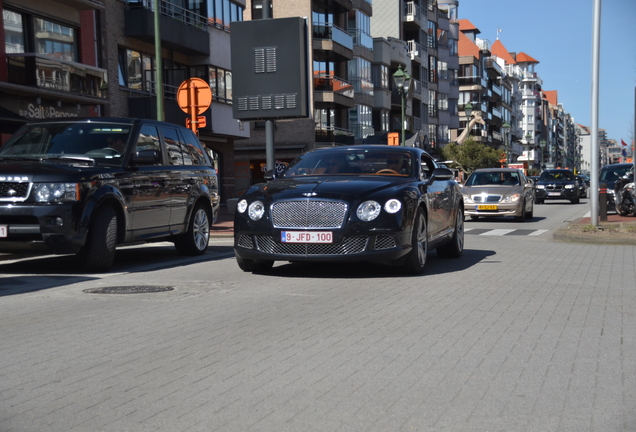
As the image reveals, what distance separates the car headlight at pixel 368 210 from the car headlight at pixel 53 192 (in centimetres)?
329

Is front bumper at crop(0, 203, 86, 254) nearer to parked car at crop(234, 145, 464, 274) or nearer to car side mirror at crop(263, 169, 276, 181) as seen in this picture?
parked car at crop(234, 145, 464, 274)

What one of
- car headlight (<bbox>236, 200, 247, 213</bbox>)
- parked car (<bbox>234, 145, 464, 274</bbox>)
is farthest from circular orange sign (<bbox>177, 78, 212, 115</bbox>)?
car headlight (<bbox>236, 200, 247, 213</bbox>)

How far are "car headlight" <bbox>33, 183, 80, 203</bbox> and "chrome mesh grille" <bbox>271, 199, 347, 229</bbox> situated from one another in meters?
2.36

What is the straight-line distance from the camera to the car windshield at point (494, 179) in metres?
24.9

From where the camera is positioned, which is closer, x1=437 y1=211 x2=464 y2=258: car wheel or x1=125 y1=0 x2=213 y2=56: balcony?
x1=437 y1=211 x2=464 y2=258: car wheel

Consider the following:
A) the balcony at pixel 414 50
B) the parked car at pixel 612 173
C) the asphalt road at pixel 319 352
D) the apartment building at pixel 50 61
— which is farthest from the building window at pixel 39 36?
the balcony at pixel 414 50

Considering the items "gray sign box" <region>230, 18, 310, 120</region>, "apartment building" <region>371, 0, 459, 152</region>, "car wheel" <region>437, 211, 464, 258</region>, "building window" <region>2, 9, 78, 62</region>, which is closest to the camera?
"car wheel" <region>437, 211, 464, 258</region>

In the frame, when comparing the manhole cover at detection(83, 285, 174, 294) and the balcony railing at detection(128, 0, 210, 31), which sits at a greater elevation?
the balcony railing at detection(128, 0, 210, 31)

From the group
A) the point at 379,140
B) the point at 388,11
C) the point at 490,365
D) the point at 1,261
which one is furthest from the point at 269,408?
Answer: the point at 388,11

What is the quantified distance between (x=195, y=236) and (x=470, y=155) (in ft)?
212

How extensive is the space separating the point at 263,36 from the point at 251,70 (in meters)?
0.81

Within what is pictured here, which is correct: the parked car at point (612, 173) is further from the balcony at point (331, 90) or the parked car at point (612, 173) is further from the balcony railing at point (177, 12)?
the balcony at point (331, 90)

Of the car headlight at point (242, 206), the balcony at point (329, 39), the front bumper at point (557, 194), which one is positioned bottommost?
the front bumper at point (557, 194)

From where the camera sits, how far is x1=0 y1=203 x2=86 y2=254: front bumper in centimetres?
959
